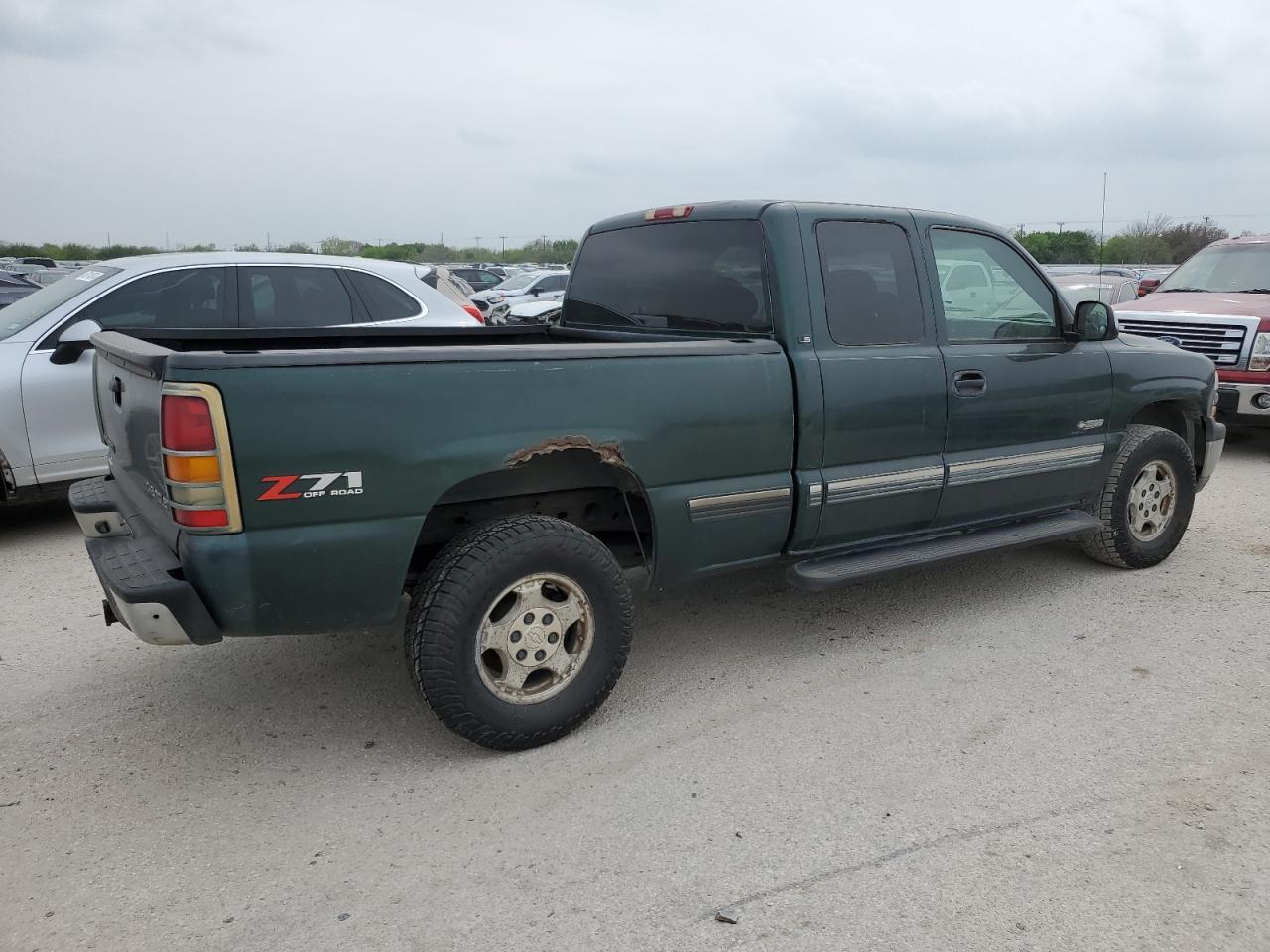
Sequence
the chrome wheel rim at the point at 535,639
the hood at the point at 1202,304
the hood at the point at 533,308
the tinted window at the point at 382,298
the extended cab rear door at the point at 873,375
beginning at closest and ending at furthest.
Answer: the chrome wheel rim at the point at 535,639, the extended cab rear door at the point at 873,375, the tinted window at the point at 382,298, the hood at the point at 1202,304, the hood at the point at 533,308

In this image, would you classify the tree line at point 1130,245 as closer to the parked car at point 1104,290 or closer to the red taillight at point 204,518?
the parked car at point 1104,290

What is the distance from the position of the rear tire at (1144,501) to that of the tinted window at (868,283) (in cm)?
166

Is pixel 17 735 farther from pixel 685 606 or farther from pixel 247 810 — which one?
pixel 685 606

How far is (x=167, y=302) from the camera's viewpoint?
6.14m

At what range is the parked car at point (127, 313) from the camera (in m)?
5.73

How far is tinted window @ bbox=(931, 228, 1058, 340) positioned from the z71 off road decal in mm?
2732

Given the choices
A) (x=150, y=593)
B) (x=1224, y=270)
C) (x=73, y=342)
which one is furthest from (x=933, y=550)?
(x=1224, y=270)

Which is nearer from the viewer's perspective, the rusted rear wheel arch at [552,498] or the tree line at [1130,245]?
the rusted rear wheel arch at [552,498]

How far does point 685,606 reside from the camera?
493 centimetres

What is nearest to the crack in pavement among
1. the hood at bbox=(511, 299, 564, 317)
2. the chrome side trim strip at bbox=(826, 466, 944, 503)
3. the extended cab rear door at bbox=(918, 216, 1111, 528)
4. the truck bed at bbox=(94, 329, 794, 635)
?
the truck bed at bbox=(94, 329, 794, 635)

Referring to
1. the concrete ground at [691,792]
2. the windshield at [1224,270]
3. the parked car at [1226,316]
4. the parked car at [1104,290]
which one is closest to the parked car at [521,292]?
the parked car at [1104,290]

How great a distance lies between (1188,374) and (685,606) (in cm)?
306

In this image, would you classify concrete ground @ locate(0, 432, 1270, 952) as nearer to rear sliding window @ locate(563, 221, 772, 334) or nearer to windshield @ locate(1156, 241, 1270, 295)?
rear sliding window @ locate(563, 221, 772, 334)

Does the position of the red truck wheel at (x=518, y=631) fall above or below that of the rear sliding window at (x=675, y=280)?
below
